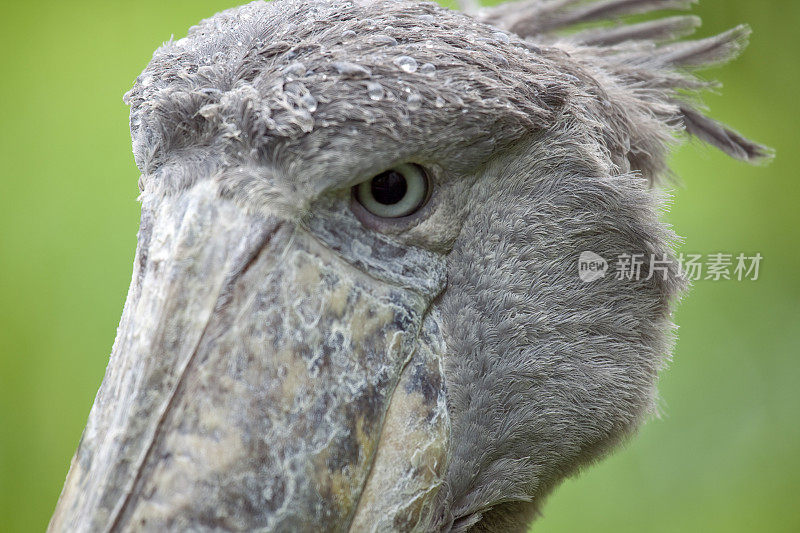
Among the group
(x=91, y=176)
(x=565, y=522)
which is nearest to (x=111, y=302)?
(x=91, y=176)

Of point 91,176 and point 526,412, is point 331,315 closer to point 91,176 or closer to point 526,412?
point 526,412

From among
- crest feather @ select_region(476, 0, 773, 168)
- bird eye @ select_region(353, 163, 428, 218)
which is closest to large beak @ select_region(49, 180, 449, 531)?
bird eye @ select_region(353, 163, 428, 218)

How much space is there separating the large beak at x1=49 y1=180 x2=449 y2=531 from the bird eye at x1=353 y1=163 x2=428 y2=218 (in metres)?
0.10

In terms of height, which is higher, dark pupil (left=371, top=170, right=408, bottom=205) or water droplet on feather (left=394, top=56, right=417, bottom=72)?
water droplet on feather (left=394, top=56, right=417, bottom=72)

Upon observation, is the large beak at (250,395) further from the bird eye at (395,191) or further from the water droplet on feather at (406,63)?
the water droplet on feather at (406,63)

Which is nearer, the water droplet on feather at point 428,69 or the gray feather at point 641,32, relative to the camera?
the water droplet on feather at point 428,69

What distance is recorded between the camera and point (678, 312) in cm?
321

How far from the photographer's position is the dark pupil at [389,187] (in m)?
1.32

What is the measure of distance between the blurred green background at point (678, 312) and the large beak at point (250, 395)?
1.86 m

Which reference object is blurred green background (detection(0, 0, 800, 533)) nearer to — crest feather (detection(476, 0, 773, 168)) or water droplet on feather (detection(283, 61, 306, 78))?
crest feather (detection(476, 0, 773, 168))

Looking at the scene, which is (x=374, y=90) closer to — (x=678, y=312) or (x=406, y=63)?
(x=406, y=63)

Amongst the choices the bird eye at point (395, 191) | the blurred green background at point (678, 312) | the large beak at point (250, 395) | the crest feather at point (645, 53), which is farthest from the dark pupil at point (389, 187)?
the blurred green background at point (678, 312)

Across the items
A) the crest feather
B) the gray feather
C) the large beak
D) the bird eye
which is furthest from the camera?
the gray feather

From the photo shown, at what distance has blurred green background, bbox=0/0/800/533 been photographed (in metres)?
3.06
